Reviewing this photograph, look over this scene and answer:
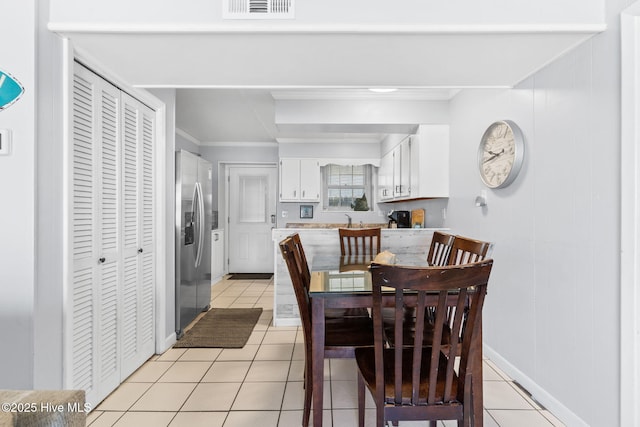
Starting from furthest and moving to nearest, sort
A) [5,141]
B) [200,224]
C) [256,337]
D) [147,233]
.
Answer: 1. [200,224]
2. [256,337]
3. [147,233]
4. [5,141]

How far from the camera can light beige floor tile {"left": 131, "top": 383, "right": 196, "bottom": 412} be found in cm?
199

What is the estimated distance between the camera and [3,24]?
58.1 inches

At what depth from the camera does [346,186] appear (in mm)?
5770

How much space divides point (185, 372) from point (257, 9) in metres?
2.39

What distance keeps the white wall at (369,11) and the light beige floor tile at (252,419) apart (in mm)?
2073

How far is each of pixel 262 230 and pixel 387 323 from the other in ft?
14.2

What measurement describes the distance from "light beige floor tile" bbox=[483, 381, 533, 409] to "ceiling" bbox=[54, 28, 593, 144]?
6.57 ft

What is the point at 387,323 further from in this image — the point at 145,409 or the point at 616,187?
the point at 145,409

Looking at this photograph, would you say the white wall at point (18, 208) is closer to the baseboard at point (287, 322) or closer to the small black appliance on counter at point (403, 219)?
the baseboard at point (287, 322)

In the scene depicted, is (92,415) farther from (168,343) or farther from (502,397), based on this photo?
(502,397)

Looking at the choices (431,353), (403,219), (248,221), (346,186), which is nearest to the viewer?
(431,353)

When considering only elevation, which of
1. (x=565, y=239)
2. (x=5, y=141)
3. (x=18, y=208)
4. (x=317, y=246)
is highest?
(x=5, y=141)

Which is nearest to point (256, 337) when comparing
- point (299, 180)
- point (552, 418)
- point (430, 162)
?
point (552, 418)

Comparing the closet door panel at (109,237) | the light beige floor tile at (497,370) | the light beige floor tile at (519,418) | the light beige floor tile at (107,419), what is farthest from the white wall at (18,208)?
the light beige floor tile at (497,370)
